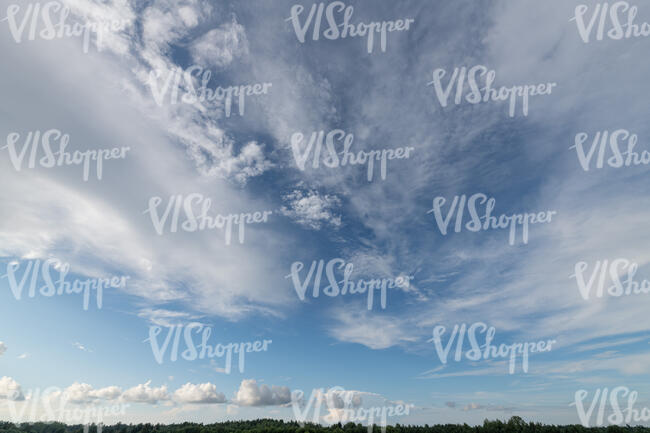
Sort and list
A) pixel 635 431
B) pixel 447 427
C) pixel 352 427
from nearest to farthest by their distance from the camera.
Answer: pixel 635 431 → pixel 447 427 → pixel 352 427

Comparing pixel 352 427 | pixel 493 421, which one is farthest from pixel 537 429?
pixel 352 427

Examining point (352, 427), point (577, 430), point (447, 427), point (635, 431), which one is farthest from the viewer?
point (352, 427)

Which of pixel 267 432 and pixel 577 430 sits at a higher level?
pixel 577 430

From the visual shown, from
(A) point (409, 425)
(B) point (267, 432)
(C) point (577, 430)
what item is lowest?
(B) point (267, 432)

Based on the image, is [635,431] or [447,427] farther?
[447,427]

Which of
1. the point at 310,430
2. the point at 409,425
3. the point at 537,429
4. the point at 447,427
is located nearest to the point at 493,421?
the point at 537,429

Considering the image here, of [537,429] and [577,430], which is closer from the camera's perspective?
[537,429]

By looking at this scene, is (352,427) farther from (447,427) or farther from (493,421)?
(493,421)

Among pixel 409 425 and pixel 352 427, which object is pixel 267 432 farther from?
pixel 409 425

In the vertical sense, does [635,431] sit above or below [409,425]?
above
